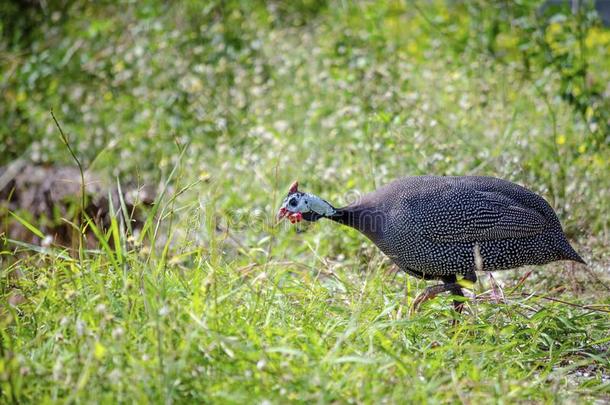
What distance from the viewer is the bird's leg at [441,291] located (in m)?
3.52

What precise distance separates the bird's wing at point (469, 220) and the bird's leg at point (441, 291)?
211 millimetres

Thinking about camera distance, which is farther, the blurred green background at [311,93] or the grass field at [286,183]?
the blurred green background at [311,93]

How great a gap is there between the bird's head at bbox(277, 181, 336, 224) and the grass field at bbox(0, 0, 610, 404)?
0.59ft

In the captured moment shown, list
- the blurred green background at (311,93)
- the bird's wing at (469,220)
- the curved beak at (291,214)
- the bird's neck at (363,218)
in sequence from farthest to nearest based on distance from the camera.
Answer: the blurred green background at (311,93) < the curved beak at (291,214) < the bird's neck at (363,218) < the bird's wing at (469,220)

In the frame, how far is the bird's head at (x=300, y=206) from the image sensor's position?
3.83 m

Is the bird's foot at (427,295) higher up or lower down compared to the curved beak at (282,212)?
lower down

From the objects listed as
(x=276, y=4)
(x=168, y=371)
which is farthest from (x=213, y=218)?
(x=276, y=4)

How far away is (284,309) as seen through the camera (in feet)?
11.3

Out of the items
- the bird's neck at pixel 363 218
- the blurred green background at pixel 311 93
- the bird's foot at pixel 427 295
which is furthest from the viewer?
the blurred green background at pixel 311 93

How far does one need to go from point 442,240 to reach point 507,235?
0.93 ft

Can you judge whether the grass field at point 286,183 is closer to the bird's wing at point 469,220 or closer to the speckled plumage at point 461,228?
the speckled plumage at point 461,228

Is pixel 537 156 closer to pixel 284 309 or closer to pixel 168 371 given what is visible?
pixel 284 309

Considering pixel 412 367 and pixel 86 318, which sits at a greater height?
pixel 86 318

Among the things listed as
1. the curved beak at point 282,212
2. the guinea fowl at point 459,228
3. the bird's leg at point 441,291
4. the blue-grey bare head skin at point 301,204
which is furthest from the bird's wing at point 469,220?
the curved beak at point 282,212
